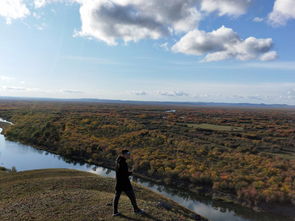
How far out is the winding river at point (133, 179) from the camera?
17.8 metres

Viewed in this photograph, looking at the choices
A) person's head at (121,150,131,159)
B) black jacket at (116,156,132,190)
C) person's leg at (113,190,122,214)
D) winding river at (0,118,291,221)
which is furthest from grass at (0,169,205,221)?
winding river at (0,118,291,221)

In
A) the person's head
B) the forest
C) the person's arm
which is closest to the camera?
the person's head

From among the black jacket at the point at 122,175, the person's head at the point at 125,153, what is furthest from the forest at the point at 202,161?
the person's head at the point at 125,153

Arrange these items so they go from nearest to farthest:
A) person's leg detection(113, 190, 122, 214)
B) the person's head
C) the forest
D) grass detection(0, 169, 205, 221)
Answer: the person's head < person's leg detection(113, 190, 122, 214) < grass detection(0, 169, 205, 221) < the forest

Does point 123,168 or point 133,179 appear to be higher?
point 123,168

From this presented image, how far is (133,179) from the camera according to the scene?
25203 millimetres

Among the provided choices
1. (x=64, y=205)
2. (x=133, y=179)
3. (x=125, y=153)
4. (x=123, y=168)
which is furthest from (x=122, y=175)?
(x=133, y=179)

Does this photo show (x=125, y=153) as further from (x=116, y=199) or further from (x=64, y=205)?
(x=64, y=205)

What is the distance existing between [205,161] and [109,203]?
2074cm

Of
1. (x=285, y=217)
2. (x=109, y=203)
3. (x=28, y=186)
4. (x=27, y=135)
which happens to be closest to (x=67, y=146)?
(x=27, y=135)

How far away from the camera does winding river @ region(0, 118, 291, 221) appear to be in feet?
58.3

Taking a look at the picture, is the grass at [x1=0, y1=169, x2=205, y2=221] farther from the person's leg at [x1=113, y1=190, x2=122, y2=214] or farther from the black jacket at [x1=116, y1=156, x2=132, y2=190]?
the black jacket at [x1=116, y1=156, x2=132, y2=190]

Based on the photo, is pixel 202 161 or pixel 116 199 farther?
pixel 202 161

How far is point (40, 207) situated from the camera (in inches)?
416
